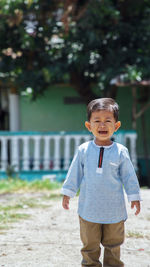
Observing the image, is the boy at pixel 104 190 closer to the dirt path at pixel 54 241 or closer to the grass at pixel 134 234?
the dirt path at pixel 54 241

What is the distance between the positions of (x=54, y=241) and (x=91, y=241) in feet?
3.48

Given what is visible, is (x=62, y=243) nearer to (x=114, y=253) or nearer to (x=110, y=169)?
(x=114, y=253)

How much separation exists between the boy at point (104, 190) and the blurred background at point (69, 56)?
4910 millimetres

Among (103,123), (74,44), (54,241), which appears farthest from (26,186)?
(103,123)

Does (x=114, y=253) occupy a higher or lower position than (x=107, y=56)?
Answer: lower

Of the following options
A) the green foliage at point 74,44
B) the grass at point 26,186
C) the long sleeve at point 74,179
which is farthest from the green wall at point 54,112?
the long sleeve at point 74,179

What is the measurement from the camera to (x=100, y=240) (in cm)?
282

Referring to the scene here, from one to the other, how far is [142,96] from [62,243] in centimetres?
618

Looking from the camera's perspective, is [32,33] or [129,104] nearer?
[32,33]

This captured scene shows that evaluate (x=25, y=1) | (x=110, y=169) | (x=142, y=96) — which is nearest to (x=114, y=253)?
(x=110, y=169)

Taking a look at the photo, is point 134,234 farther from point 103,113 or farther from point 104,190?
point 103,113

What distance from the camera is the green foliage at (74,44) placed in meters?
8.06

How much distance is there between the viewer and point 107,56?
8750 millimetres

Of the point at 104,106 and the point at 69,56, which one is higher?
the point at 69,56
